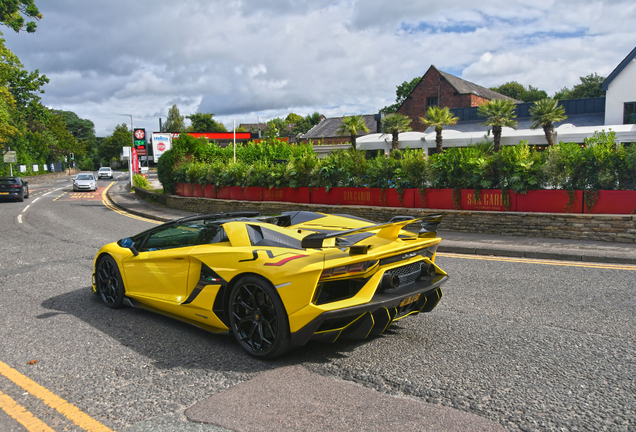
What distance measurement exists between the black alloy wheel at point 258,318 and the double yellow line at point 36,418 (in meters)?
1.35

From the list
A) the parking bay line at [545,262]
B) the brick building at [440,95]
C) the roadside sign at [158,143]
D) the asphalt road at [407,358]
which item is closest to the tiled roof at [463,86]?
the brick building at [440,95]

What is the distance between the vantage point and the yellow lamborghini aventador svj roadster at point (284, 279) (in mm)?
3703

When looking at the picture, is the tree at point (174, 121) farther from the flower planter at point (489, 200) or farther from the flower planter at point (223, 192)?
the flower planter at point (489, 200)

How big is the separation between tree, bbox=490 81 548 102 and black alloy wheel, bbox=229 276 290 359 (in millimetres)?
82355

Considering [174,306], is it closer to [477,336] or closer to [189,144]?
[477,336]

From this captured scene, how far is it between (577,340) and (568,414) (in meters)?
1.62

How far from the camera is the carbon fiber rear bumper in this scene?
3.65 m

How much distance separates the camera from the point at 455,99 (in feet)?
153

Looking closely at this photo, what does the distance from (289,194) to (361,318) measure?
43.3 ft

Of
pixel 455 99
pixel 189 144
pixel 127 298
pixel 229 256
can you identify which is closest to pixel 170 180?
pixel 189 144

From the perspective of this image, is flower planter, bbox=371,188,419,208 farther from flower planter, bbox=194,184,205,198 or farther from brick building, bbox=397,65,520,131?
brick building, bbox=397,65,520,131

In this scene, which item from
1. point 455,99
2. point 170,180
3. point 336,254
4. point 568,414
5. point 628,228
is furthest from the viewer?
point 455,99

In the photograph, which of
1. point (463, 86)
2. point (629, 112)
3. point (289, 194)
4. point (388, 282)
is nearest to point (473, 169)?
point (289, 194)

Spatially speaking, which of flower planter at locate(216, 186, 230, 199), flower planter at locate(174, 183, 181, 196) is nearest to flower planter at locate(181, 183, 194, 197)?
flower planter at locate(174, 183, 181, 196)
